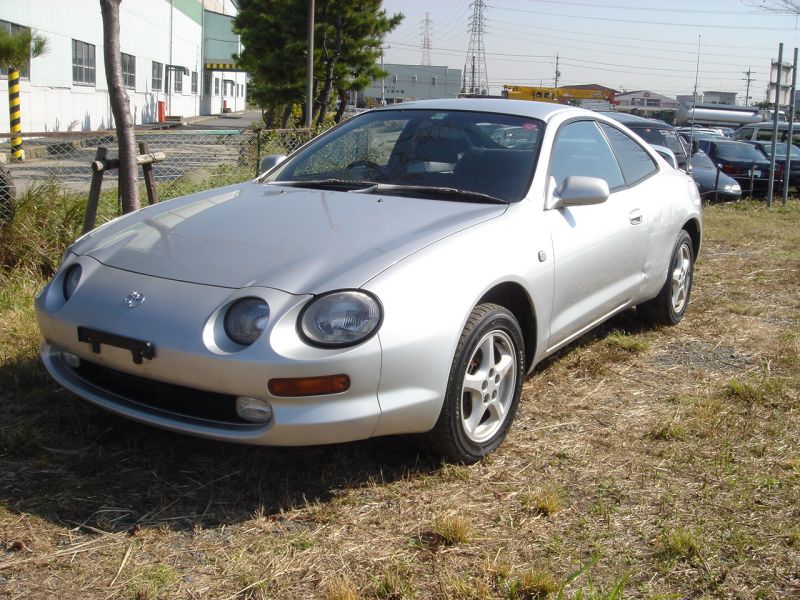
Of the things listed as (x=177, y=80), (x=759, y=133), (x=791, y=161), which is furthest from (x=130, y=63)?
(x=791, y=161)

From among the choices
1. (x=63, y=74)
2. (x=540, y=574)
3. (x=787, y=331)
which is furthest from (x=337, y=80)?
(x=540, y=574)

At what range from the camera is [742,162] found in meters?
18.1

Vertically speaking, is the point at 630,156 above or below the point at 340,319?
above

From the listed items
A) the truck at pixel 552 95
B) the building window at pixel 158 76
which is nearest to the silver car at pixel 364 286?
the truck at pixel 552 95

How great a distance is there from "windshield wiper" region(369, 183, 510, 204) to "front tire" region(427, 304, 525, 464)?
0.64 meters

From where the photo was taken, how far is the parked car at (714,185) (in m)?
16.0

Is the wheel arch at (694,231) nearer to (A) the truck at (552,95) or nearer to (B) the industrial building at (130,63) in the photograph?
(B) the industrial building at (130,63)

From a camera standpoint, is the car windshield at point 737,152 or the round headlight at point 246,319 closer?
the round headlight at point 246,319

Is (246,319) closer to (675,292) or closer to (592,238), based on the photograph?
(592,238)

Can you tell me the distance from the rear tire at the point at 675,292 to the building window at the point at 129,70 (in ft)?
103

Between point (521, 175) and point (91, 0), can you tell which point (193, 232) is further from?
point (91, 0)

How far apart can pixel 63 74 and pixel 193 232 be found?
24.0 meters

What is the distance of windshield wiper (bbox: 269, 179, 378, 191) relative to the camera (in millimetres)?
4242

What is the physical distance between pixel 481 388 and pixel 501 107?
179 cm
